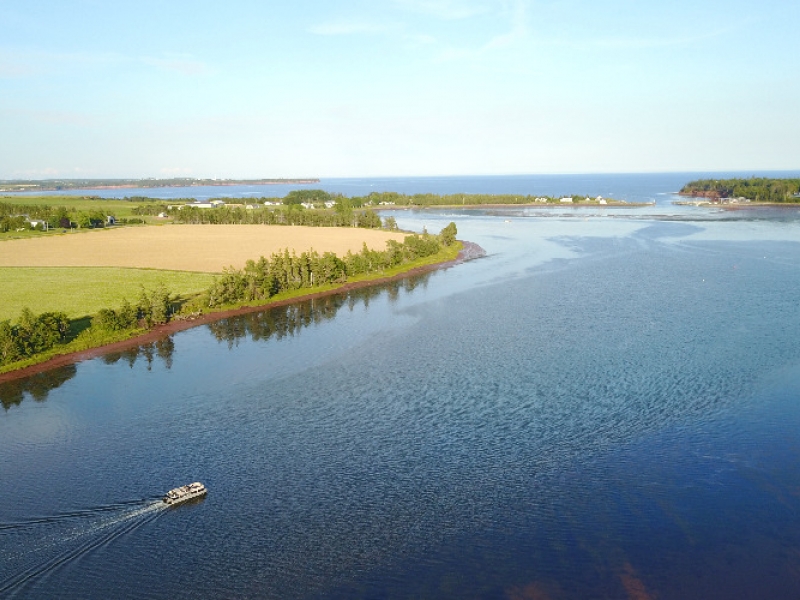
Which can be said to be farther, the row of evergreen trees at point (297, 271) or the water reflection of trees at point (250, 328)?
the row of evergreen trees at point (297, 271)

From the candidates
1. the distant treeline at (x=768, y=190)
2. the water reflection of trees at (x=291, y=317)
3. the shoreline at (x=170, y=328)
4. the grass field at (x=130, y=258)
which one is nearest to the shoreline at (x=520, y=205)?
the distant treeline at (x=768, y=190)

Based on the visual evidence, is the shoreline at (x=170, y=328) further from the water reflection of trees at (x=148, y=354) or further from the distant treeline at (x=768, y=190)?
the distant treeline at (x=768, y=190)

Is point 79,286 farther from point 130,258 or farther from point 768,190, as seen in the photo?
point 768,190

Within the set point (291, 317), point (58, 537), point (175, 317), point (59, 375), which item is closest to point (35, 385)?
point (59, 375)

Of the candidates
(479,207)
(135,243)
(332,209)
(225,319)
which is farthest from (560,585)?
(479,207)

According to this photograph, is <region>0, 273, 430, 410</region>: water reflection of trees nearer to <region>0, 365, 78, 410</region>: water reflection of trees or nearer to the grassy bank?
<region>0, 365, 78, 410</region>: water reflection of trees

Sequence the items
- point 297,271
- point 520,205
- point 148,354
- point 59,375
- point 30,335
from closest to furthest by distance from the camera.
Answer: point 59,375
point 30,335
point 148,354
point 297,271
point 520,205
